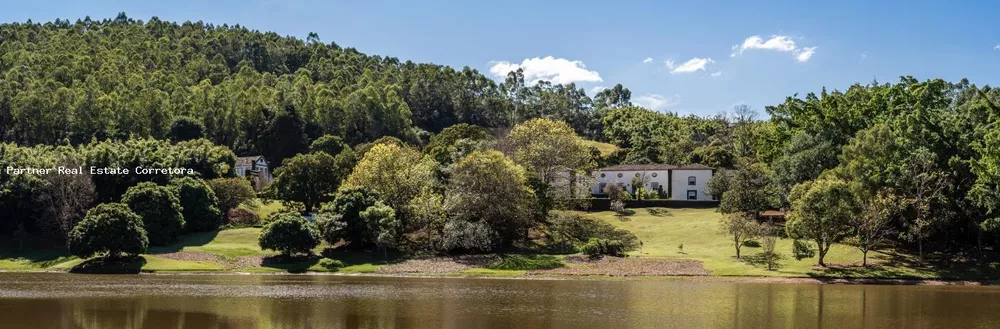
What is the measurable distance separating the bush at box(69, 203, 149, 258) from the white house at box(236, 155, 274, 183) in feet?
159

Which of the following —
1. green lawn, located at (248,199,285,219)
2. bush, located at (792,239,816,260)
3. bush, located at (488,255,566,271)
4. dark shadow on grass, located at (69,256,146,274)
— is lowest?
dark shadow on grass, located at (69,256,146,274)

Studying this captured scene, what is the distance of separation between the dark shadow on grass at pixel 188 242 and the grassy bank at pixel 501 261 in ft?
0.29

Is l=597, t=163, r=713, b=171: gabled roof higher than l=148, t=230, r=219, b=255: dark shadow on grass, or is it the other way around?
l=597, t=163, r=713, b=171: gabled roof

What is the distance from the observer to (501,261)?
218ft

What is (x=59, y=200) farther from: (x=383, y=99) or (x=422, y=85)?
(x=422, y=85)

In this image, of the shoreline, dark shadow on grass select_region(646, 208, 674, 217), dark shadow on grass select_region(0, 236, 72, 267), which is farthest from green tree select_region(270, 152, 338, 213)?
dark shadow on grass select_region(646, 208, 674, 217)

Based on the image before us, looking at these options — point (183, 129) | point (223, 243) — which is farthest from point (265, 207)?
point (183, 129)

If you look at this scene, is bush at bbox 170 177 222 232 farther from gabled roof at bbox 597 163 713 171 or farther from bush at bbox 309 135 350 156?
gabled roof at bbox 597 163 713 171

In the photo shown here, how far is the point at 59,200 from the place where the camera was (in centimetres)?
7519

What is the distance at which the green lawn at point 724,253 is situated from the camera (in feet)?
196

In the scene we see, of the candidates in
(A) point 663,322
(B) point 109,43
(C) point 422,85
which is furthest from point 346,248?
(B) point 109,43

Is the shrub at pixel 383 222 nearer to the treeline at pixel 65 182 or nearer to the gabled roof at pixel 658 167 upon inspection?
the treeline at pixel 65 182

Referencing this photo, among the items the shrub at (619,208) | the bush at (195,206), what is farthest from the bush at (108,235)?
the shrub at (619,208)

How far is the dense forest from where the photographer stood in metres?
64.2
